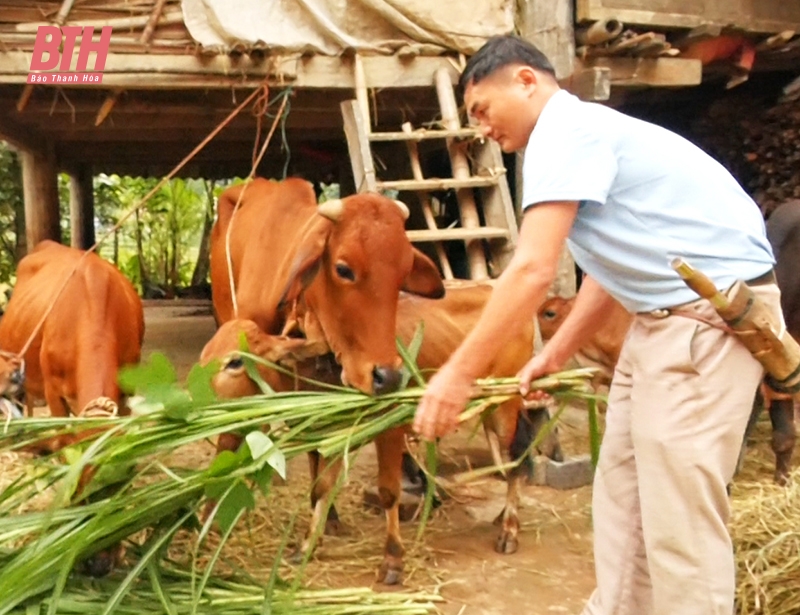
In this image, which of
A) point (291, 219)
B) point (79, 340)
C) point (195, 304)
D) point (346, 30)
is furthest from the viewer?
point (195, 304)

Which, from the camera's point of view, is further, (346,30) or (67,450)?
(346,30)

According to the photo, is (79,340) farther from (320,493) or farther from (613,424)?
(613,424)

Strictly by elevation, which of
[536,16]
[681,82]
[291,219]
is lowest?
[291,219]

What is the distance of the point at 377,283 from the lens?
3086 millimetres

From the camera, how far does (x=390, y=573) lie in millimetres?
3555

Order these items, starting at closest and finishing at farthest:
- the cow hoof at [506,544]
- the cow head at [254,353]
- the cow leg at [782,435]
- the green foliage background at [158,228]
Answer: the cow head at [254,353] → the cow hoof at [506,544] → the cow leg at [782,435] → the green foliage background at [158,228]

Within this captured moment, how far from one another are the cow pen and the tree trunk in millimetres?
8811

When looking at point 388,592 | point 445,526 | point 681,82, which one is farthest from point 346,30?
point 388,592

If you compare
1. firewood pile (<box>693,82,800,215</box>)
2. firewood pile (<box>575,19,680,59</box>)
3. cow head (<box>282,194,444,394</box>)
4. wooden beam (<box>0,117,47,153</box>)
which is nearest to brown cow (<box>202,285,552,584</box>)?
cow head (<box>282,194,444,394</box>)

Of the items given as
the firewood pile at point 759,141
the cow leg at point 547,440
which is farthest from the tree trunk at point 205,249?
the cow leg at point 547,440

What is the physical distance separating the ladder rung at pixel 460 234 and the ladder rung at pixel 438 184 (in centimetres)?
Answer: 27

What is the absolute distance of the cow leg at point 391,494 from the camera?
11.7 ft

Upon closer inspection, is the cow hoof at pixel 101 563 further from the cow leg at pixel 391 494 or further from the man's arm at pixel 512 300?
the man's arm at pixel 512 300

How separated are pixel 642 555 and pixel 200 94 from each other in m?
5.06
